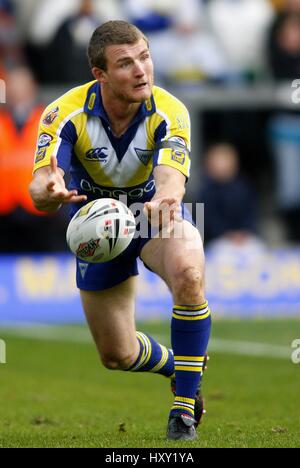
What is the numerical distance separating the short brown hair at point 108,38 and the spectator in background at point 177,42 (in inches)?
382

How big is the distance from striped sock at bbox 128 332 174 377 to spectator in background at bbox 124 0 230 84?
30.5ft

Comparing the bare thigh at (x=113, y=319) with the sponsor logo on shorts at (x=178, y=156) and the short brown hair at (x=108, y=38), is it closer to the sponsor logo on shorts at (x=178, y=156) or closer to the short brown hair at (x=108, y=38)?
the sponsor logo on shorts at (x=178, y=156)

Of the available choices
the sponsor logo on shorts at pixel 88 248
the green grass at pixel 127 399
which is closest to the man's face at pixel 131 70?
the sponsor logo on shorts at pixel 88 248

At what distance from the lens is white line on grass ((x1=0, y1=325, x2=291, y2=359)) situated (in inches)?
488

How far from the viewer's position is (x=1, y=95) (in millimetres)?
14516

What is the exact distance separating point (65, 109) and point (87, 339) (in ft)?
21.8

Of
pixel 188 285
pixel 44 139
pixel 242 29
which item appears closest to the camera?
pixel 188 285

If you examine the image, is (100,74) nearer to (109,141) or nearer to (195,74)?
(109,141)

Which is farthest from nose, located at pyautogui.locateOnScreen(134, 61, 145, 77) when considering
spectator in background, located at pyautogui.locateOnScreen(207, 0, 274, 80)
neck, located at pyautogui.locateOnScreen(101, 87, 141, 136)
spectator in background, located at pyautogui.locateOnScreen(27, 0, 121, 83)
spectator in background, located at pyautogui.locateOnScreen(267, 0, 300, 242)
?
spectator in background, located at pyautogui.locateOnScreen(207, 0, 274, 80)

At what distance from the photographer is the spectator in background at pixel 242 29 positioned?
1805 centimetres

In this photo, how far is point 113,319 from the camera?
7.79 m

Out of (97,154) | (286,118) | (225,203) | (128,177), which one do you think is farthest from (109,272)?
(286,118)
